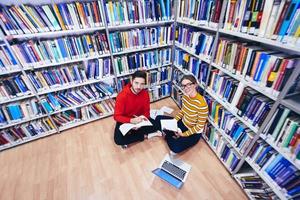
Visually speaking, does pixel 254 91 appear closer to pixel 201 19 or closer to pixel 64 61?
pixel 201 19

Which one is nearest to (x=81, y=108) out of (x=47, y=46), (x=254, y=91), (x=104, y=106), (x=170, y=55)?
(x=104, y=106)

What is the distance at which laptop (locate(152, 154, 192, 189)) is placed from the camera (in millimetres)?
1662

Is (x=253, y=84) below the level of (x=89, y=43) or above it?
below

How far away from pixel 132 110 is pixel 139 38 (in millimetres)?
1025

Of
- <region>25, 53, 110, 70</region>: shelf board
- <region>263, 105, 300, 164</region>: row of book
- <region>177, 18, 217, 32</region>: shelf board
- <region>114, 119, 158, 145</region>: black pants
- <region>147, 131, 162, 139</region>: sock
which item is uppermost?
<region>177, 18, 217, 32</region>: shelf board

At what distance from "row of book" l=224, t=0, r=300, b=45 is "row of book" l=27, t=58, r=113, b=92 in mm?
1579

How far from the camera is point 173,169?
1.76m

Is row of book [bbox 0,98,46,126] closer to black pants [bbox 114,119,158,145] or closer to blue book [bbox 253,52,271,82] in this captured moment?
black pants [bbox 114,119,158,145]

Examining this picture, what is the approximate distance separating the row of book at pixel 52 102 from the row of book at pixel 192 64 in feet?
3.73

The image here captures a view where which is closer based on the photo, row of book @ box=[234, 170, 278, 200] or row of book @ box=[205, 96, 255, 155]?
row of book @ box=[234, 170, 278, 200]

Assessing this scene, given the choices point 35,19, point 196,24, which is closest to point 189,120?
point 196,24

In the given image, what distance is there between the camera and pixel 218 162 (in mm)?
1855

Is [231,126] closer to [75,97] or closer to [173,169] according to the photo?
[173,169]

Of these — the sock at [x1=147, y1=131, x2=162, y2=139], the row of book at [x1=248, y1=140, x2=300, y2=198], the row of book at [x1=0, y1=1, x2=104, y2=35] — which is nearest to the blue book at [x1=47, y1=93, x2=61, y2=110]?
the row of book at [x1=0, y1=1, x2=104, y2=35]
